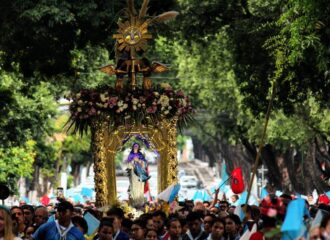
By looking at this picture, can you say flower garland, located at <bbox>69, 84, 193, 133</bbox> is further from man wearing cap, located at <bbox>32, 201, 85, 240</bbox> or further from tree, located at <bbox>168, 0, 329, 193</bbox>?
man wearing cap, located at <bbox>32, 201, 85, 240</bbox>

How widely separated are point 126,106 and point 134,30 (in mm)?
1460

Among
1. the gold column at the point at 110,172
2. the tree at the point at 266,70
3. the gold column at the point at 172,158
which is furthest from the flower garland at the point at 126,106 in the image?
the tree at the point at 266,70

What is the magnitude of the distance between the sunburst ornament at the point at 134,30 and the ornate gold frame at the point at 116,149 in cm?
145

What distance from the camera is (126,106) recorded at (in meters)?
24.5

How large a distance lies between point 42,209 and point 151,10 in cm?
1048

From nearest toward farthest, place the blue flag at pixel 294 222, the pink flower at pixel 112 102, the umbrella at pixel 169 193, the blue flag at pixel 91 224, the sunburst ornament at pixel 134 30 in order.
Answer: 1. the blue flag at pixel 294 222
2. the blue flag at pixel 91 224
3. the umbrella at pixel 169 193
4. the pink flower at pixel 112 102
5. the sunburst ornament at pixel 134 30

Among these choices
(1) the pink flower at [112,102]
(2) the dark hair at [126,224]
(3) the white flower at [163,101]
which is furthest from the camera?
(3) the white flower at [163,101]

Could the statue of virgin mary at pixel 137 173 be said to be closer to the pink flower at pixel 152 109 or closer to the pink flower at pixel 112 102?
the pink flower at pixel 152 109

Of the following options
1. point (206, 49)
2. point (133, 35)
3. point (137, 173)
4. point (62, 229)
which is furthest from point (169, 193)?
point (206, 49)

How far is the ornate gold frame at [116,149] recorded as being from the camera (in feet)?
81.0

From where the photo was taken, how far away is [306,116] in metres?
43.9

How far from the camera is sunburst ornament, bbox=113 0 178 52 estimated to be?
24.6 meters

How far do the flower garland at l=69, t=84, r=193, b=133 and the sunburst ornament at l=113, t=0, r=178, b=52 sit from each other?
2.76 feet

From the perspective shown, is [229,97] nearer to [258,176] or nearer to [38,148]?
[38,148]
